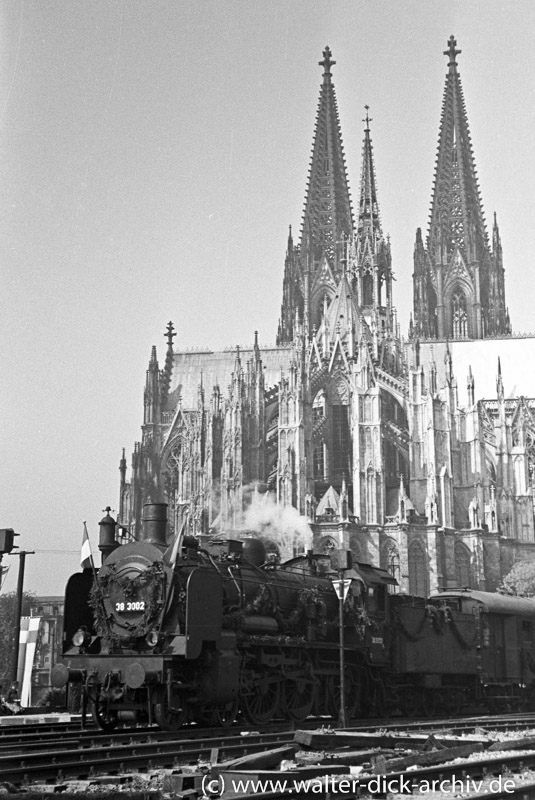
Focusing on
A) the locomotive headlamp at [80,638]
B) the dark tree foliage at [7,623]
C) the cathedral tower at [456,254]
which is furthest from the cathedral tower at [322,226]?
the locomotive headlamp at [80,638]

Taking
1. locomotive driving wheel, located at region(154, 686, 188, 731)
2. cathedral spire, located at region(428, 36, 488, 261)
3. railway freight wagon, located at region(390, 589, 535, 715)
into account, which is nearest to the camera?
locomotive driving wheel, located at region(154, 686, 188, 731)

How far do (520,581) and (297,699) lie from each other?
49.4 meters

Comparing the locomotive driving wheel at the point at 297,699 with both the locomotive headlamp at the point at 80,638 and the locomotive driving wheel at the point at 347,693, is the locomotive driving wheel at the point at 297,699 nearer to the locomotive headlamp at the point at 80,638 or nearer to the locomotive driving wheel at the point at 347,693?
the locomotive driving wheel at the point at 347,693

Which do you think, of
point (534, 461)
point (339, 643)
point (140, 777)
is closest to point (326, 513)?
point (534, 461)

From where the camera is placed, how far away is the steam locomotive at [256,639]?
774 inches

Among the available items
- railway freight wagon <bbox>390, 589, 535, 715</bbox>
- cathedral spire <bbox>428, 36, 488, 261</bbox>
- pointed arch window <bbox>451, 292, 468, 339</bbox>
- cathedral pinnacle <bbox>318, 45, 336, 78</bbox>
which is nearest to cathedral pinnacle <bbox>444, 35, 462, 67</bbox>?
cathedral spire <bbox>428, 36, 488, 261</bbox>

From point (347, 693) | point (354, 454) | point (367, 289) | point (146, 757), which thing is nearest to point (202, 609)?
point (146, 757)

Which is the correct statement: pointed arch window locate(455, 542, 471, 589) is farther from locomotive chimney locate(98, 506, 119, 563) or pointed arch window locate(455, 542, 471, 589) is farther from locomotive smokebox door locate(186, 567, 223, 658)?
locomotive smokebox door locate(186, 567, 223, 658)

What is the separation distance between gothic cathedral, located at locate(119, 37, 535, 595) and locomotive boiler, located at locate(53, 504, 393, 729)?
150ft

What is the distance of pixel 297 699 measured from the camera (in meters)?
23.3

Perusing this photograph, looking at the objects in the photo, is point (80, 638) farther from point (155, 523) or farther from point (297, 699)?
point (297, 699)

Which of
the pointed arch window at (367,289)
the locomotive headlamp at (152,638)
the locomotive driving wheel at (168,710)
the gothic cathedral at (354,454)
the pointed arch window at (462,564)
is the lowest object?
the locomotive driving wheel at (168,710)

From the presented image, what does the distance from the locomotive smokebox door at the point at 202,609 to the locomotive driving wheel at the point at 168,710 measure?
37.0 inches

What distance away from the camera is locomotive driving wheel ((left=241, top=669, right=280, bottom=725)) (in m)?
21.6
